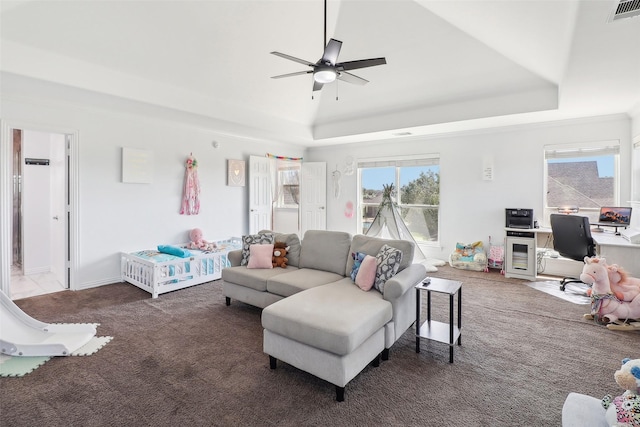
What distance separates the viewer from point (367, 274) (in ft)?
9.37

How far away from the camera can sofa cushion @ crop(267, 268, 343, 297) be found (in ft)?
10.2

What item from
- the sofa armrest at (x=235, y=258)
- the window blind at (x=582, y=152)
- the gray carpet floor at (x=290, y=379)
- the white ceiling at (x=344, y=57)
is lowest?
the gray carpet floor at (x=290, y=379)

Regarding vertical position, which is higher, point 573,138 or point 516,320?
point 573,138

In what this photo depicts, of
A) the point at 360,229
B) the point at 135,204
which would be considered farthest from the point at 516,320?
the point at 135,204

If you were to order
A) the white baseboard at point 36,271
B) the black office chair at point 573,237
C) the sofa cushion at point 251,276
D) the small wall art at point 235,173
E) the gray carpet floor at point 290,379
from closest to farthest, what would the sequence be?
the gray carpet floor at point 290,379
the sofa cushion at point 251,276
the black office chair at point 573,237
the white baseboard at point 36,271
the small wall art at point 235,173

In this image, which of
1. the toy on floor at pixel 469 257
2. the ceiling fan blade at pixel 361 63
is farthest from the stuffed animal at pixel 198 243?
the toy on floor at pixel 469 257

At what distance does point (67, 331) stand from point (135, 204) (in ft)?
7.64

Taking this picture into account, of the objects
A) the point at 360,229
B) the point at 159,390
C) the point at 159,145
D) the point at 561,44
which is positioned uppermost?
the point at 561,44

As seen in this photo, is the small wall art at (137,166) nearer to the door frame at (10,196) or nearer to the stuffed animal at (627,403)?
the door frame at (10,196)

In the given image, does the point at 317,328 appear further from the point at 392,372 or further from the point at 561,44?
the point at 561,44

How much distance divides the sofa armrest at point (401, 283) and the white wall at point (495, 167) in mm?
3518

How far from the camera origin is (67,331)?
2.98 m

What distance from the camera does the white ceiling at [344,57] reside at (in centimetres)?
307

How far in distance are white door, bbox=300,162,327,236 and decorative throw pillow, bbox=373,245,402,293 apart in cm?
475
